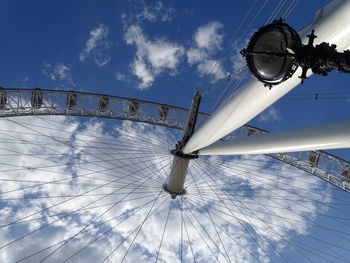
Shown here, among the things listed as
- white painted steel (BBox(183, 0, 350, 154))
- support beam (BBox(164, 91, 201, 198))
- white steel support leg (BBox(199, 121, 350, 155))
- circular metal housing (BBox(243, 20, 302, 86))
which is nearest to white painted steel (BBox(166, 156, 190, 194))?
support beam (BBox(164, 91, 201, 198))

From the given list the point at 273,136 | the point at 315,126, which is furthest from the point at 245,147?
the point at 315,126

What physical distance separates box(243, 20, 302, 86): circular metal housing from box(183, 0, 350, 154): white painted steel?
1.03 metres

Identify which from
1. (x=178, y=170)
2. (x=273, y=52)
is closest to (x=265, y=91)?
(x=273, y=52)

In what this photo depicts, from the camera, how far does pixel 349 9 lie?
571cm

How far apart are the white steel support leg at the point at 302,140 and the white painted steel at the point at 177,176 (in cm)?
979

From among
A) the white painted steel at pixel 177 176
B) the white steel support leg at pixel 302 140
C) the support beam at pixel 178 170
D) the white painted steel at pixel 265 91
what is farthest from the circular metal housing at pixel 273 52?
the white painted steel at pixel 177 176

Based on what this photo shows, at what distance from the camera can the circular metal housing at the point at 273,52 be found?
5270 mm

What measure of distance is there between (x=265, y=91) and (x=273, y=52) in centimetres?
247

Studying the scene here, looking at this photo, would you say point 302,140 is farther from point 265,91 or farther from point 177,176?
point 177,176

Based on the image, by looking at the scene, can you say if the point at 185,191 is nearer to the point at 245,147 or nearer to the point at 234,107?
the point at 245,147

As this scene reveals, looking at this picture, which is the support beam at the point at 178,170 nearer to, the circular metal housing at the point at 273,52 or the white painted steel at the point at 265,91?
the white painted steel at the point at 265,91

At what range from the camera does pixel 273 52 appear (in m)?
5.32

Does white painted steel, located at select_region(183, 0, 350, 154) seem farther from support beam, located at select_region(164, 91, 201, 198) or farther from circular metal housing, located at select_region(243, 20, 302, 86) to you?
support beam, located at select_region(164, 91, 201, 198)

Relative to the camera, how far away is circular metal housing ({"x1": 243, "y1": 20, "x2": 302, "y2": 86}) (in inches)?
207
